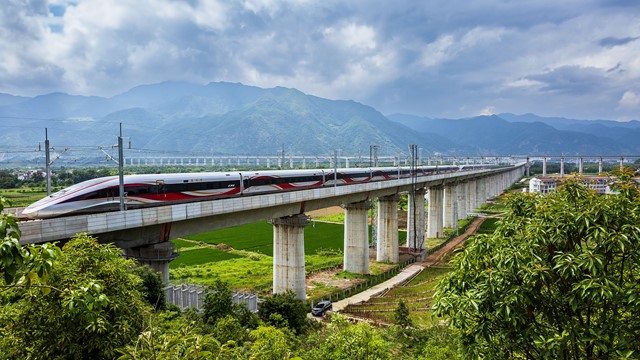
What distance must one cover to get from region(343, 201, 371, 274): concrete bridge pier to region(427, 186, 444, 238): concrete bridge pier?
31.2 meters

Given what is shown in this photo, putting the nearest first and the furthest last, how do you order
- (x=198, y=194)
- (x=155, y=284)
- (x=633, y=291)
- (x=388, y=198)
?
(x=633, y=291) → (x=155, y=284) → (x=198, y=194) → (x=388, y=198)

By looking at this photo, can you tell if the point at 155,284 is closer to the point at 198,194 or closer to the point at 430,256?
the point at 198,194

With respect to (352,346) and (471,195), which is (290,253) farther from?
(471,195)

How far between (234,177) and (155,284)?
11586 mm

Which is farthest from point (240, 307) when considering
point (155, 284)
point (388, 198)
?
point (388, 198)

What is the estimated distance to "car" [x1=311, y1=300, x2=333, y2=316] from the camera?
34.9 m

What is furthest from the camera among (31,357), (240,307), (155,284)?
(240,307)

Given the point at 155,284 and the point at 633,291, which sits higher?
the point at 633,291

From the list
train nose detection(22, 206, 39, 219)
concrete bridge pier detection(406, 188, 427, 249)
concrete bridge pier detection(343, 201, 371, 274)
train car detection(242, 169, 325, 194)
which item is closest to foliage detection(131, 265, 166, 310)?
train nose detection(22, 206, 39, 219)

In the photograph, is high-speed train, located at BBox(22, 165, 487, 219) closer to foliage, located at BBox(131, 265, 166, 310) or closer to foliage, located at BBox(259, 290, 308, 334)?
foliage, located at BBox(131, 265, 166, 310)

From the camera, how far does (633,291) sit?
7641 millimetres

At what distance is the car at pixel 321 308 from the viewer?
34.9 metres

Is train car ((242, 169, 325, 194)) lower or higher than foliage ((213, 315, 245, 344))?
higher

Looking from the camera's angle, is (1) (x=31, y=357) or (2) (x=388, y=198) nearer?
(1) (x=31, y=357)
